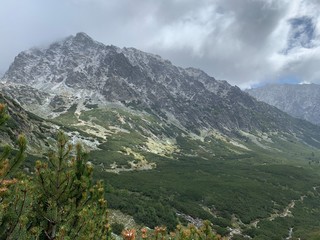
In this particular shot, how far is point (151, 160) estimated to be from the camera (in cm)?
12362

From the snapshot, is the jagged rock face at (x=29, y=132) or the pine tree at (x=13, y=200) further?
the jagged rock face at (x=29, y=132)

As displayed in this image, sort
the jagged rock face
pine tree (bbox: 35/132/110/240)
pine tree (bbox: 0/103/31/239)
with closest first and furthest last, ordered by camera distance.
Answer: pine tree (bbox: 0/103/31/239)
pine tree (bbox: 35/132/110/240)
the jagged rock face

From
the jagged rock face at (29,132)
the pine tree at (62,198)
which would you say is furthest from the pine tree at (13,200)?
the jagged rock face at (29,132)

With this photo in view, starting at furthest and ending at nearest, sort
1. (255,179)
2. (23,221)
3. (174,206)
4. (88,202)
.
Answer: (255,179) → (174,206) → (88,202) → (23,221)

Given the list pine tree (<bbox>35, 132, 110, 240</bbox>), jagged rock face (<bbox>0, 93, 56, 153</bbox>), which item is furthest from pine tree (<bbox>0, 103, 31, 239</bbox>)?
jagged rock face (<bbox>0, 93, 56, 153</bbox>)

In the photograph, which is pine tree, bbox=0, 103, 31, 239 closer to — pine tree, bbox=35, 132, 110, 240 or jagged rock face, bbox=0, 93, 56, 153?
pine tree, bbox=35, 132, 110, 240

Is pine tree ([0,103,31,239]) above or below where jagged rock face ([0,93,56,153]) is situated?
below

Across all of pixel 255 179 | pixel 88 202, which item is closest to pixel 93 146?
pixel 255 179

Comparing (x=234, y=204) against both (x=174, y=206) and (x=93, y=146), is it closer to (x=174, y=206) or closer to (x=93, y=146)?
(x=174, y=206)

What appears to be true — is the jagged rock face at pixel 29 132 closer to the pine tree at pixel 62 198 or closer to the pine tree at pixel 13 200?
the pine tree at pixel 62 198

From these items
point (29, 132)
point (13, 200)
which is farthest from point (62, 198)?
point (29, 132)

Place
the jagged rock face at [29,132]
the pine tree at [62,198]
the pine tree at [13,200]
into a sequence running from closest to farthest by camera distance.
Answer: the pine tree at [13,200] → the pine tree at [62,198] → the jagged rock face at [29,132]

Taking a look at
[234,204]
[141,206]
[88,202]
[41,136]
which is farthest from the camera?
[41,136]

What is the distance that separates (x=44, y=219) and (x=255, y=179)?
10783 centimetres
